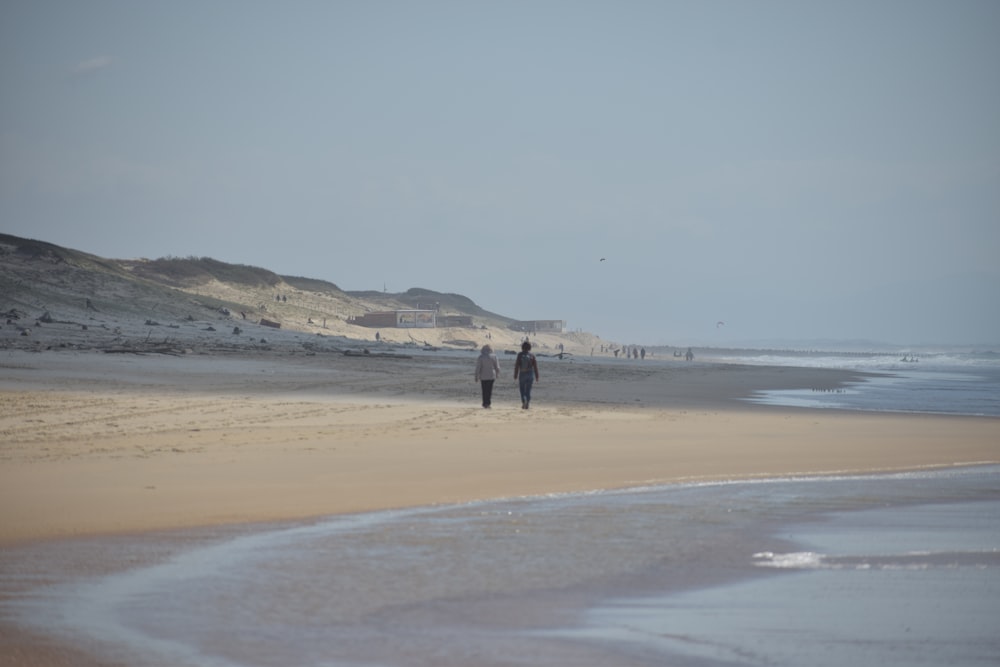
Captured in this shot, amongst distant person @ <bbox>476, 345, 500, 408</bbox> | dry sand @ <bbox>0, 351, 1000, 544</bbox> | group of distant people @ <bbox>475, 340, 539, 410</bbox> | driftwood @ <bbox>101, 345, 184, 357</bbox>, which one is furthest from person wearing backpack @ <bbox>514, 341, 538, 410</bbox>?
driftwood @ <bbox>101, 345, 184, 357</bbox>

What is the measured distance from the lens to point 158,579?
7426 millimetres

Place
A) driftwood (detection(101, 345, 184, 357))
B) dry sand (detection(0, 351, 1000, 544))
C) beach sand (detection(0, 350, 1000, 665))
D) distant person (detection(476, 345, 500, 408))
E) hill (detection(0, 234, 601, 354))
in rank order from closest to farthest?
beach sand (detection(0, 350, 1000, 665)) → dry sand (detection(0, 351, 1000, 544)) → distant person (detection(476, 345, 500, 408)) → driftwood (detection(101, 345, 184, 357)) → hill (detection(0, 234, 601, 354))

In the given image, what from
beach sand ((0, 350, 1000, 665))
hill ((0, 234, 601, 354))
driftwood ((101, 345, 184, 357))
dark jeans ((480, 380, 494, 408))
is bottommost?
beach sand ((0, 350, 1000, 665))

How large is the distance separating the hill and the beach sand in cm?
1602

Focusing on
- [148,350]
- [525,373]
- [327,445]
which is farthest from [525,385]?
[148,350]

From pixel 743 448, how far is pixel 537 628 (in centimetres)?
1093

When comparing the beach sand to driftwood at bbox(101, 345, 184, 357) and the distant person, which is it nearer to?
the distant person

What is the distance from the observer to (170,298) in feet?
179

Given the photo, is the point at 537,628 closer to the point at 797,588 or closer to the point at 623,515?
the point at 797,588

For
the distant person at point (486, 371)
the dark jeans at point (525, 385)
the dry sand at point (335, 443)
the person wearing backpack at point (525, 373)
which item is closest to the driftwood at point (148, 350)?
the dry sand at point (335, 443)

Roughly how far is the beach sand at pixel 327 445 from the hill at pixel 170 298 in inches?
631

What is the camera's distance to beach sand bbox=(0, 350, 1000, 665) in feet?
34.3

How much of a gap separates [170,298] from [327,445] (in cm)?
4245

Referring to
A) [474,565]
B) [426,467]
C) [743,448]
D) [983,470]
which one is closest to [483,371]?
[743,448]
